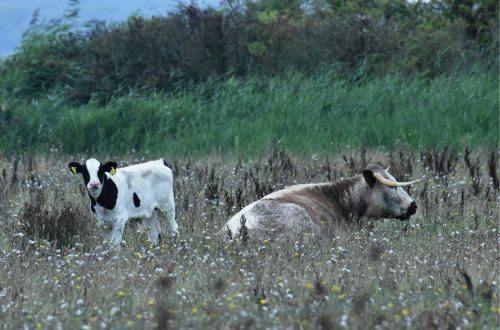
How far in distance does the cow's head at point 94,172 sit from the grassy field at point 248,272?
1.87 feet

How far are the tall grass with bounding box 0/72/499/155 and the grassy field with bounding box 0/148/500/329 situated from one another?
15.6ft

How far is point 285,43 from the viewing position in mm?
20297

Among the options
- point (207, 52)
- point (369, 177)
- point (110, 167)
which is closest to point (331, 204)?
point (369, 177)

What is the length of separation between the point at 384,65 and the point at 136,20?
7.00 metres

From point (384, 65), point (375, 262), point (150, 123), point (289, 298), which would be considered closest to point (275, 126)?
point (150, 123)

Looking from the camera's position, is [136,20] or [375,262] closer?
[375,262]

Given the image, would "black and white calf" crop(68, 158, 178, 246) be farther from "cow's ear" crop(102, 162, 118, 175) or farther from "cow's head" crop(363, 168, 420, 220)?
"cow's head" crop(363, 168, 420, 220)

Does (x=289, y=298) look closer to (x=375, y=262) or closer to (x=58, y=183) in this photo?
(x=375, y=262)

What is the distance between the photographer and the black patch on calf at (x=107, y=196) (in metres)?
7.75

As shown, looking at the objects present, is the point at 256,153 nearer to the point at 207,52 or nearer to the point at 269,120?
the point at 269,120

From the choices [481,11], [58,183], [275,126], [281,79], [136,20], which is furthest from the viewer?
[481,11]

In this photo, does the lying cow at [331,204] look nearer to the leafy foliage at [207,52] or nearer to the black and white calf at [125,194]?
the black and white calf at [125,194]

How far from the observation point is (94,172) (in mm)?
7609

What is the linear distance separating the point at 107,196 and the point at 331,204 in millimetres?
2783
